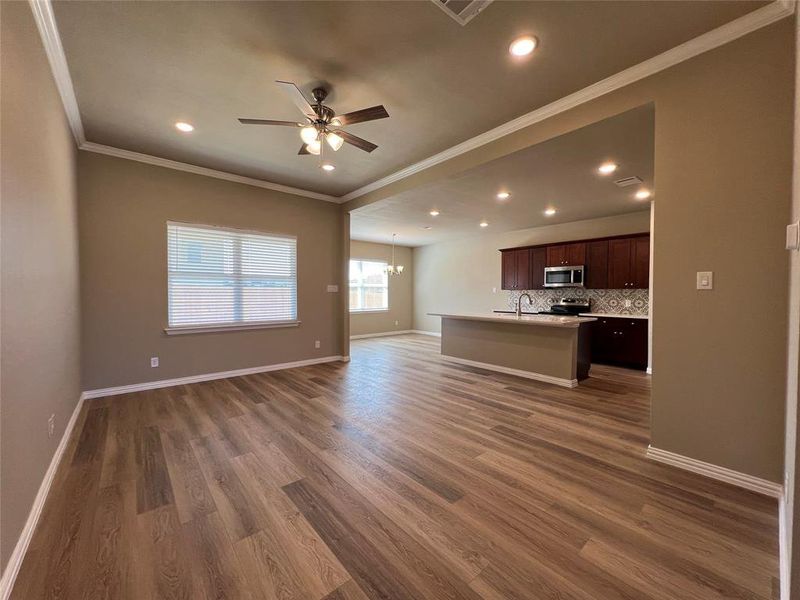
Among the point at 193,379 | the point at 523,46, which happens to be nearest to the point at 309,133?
the point at 523,46

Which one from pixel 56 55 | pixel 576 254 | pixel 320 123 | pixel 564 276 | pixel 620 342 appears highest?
pixel 56 55

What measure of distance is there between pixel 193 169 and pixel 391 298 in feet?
20.4

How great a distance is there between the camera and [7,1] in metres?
1.48

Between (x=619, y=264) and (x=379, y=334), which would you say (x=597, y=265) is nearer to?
(x=619, y=264)

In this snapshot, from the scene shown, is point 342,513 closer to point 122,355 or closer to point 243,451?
point 243,451

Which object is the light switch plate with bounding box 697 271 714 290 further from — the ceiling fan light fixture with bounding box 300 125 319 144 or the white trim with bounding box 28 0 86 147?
the white trim with bounding box 28 0 86 147

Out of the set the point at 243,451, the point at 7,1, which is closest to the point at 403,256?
the point at 243,451

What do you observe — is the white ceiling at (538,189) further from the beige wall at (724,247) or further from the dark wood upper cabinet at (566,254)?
the dark wood upper cabinet at (566,254)

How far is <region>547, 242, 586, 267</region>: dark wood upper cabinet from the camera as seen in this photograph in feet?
20.2

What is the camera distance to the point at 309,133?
2623 mm

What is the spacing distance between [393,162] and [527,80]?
6.29 ft

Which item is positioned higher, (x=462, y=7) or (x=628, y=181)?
(x=462, y=7)

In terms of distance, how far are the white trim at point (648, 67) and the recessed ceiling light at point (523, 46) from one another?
2.34 feet

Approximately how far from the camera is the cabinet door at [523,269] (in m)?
7.02
